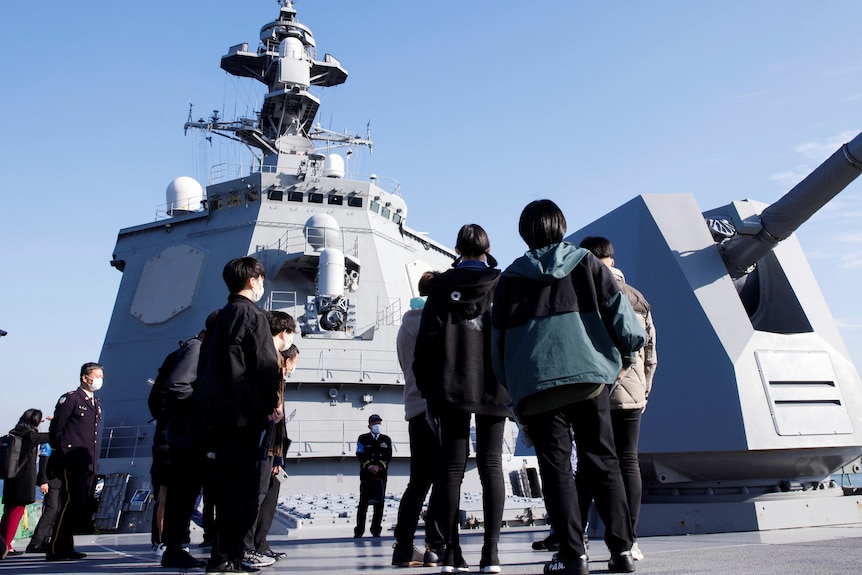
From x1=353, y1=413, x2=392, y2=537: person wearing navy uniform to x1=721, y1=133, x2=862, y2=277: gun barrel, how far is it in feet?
11.9

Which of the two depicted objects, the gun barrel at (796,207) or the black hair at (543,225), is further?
the gun barrel at (796,207)

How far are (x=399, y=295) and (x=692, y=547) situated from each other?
12737 millimetres

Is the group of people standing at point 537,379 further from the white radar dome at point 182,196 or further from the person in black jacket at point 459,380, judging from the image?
the white radar dome at point 182,196

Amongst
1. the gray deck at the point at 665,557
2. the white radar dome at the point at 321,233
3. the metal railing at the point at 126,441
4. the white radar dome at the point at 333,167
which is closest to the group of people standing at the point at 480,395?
the gray deck at the point at 665,557

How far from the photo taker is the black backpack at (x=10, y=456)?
5.68 meters

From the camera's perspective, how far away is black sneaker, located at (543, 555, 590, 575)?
248 centimetres

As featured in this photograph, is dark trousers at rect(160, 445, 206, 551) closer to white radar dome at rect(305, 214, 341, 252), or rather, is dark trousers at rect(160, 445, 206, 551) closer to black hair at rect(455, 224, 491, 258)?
black hair at rect(455, 224, 491, 258)

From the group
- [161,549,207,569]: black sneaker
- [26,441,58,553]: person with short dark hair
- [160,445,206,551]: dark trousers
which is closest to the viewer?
[161,549,207,569]: black sneaker

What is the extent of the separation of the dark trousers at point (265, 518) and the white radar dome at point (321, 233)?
1024 centimetres

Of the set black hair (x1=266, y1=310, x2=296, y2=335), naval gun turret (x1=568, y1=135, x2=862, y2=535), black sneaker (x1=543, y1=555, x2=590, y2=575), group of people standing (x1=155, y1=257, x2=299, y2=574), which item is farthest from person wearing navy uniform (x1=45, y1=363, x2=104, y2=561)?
naval gun turret (x1=568, y1=135, x2=862, y2=535)

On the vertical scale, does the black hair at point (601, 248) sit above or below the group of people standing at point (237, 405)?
above

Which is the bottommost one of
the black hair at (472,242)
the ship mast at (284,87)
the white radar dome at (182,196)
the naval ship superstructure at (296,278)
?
the black hair at (472,242)

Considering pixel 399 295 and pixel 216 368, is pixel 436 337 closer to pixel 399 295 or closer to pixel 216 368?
pixel 216 368

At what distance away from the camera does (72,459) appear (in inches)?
198
